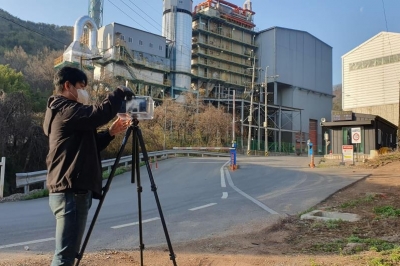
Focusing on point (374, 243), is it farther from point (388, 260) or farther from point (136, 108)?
point (136, 108)

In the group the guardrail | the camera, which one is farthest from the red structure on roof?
the camera

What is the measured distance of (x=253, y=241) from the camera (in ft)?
18.7

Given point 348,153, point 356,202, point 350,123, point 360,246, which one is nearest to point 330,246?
point 360,246

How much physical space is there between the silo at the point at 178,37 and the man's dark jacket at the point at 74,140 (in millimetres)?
51858

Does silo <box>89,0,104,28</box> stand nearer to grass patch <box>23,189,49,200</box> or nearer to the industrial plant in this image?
the industrial plant

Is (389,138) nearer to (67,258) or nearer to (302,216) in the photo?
(302,216)

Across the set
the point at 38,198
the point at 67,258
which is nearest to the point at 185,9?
the point at 38,198

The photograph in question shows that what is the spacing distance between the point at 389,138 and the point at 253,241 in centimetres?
3085

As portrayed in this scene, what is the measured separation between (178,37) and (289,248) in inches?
2063

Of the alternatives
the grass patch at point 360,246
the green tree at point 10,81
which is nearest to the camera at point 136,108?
the grass patch at point 360,246

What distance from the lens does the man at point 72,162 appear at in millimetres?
2762

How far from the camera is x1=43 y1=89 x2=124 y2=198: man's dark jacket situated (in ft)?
9.06

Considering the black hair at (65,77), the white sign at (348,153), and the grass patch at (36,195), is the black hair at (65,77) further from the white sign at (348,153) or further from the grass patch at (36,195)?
the white sign at (348,153)

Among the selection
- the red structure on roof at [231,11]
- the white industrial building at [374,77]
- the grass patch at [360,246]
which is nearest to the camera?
the grass patch at [360,246]
